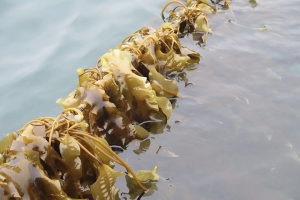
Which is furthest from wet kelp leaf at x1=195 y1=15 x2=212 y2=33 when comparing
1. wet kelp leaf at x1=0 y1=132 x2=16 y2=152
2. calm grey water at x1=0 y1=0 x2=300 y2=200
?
wet kelp leaf at x1=0 y1=132 x2=16 y2=152

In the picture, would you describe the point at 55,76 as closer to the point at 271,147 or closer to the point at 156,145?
the point at 156,145

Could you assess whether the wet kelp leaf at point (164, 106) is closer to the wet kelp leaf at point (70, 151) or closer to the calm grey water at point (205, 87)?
the calm grey water at point (205, 87)

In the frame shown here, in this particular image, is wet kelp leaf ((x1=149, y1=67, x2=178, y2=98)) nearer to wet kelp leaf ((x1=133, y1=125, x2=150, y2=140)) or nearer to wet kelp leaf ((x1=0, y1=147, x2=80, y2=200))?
wet kelp leaf ((x1=133, y1=125, x2=150, y2=140))

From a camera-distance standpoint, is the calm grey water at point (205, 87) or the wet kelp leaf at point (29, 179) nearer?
the wet kelp leaf at point (29, 179)

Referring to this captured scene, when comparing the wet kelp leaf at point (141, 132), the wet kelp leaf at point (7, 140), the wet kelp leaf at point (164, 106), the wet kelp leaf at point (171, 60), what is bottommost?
the wet kelp leaf at point (141, 132)

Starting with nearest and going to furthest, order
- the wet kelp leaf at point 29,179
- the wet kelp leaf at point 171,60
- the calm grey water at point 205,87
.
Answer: the wet kelp leaf at point 29,179 < the calm grey water at point 205,87 < the wet kelp leaf at point 171,60

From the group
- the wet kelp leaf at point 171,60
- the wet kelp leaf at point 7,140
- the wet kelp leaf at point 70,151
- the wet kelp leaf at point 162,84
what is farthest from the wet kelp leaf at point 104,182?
the wet kelp leaf at point 171,60

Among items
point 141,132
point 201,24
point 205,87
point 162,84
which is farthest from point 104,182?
point 201,24
